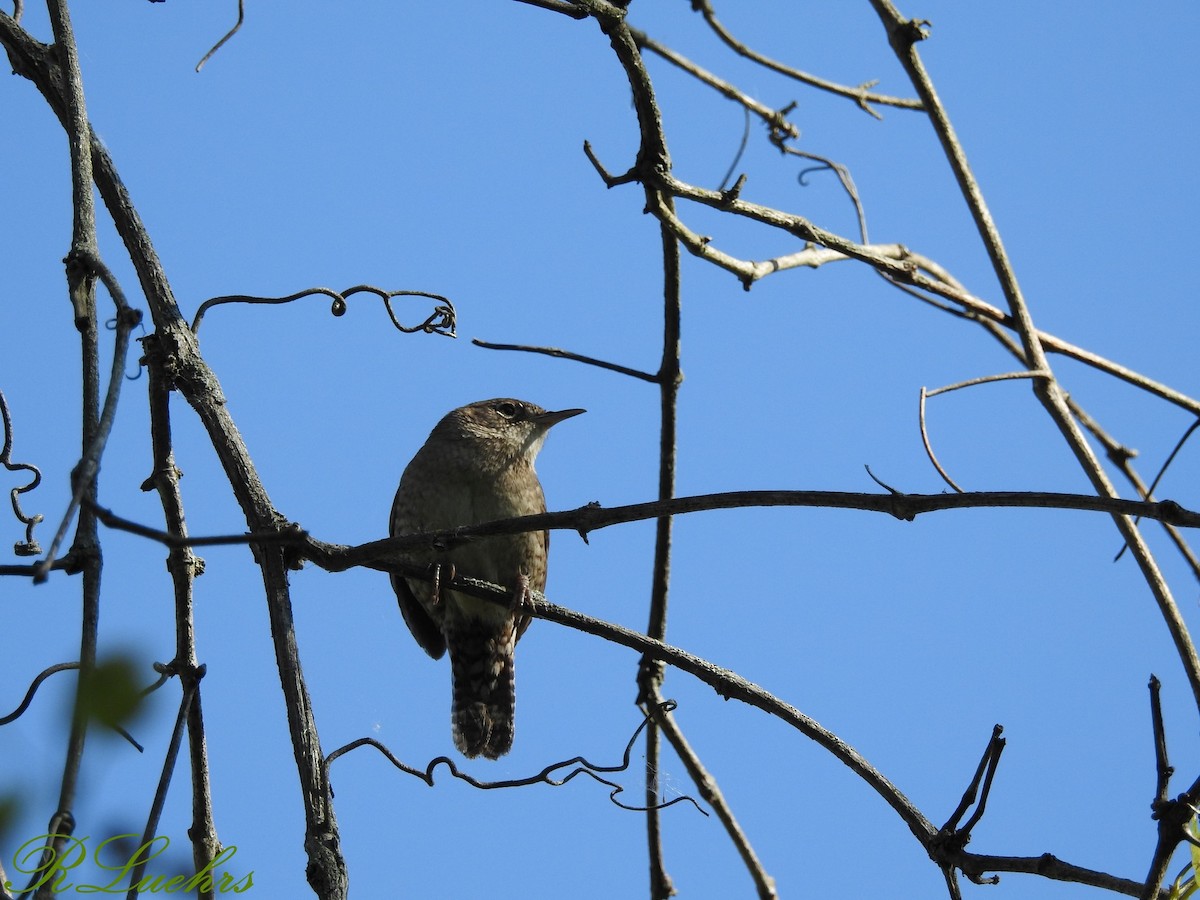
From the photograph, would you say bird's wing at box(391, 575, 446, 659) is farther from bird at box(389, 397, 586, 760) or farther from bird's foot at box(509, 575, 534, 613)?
bird's foot at box(509, 575, 534, 613)

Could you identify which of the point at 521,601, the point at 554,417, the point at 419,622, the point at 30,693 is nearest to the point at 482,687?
the point at 419,622

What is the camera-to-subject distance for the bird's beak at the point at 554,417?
5.58 m

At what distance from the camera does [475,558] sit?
4.94m

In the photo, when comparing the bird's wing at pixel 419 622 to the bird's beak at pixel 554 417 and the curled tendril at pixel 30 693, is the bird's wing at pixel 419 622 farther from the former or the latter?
the curled tendril at pixel 30 693

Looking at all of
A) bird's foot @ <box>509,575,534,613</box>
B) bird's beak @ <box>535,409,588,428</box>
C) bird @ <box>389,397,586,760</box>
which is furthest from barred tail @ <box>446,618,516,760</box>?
bird's foot @ <box>509,575,534,613</box>

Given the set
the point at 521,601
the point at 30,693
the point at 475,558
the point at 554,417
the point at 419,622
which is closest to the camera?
the point at 30,693

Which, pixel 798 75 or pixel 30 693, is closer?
pixel 30 693

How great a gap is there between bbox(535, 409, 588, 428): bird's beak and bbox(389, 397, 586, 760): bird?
0.10m

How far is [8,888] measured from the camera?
1.82 metres

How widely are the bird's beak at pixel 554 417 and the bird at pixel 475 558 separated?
10cm

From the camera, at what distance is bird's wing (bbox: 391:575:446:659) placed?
5.23 m

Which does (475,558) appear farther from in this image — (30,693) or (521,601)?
(30,693)

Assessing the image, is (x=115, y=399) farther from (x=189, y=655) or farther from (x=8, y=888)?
(x=189, y=655)

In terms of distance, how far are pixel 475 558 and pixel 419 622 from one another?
54cm
